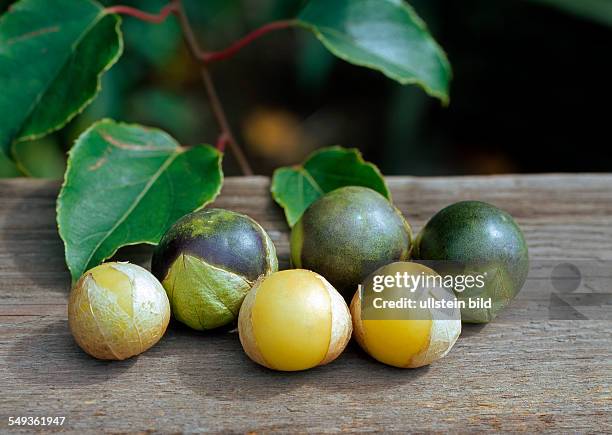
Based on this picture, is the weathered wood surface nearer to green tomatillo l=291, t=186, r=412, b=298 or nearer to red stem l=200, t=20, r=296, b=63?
green tomatillo l=291, t=186, r=412, b=298

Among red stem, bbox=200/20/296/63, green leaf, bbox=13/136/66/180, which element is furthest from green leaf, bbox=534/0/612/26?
green leaf, bbox=13/136/66/180

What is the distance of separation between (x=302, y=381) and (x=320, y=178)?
465 mm

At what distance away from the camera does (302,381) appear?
857 millimetres

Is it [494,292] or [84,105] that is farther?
[84,105]

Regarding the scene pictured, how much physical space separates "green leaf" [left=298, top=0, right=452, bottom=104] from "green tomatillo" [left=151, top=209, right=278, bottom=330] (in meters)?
0.52

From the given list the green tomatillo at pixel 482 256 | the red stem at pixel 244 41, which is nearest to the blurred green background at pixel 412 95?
the red stem at pixel 244 41

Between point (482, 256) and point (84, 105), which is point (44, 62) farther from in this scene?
point (482, 256)

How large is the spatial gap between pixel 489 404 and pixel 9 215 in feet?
2.71

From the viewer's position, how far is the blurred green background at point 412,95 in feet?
6.60

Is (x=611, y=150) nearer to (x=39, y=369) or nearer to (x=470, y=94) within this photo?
(x=470, y=94)

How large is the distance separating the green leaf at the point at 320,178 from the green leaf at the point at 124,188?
13 centimetres

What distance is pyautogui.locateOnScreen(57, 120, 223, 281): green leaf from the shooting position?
1043 millimetres

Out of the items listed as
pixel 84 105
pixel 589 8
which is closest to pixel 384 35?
pixel 84 105

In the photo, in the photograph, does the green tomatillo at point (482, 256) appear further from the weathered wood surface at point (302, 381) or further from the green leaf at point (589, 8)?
the green leaf at point (589, 8)
